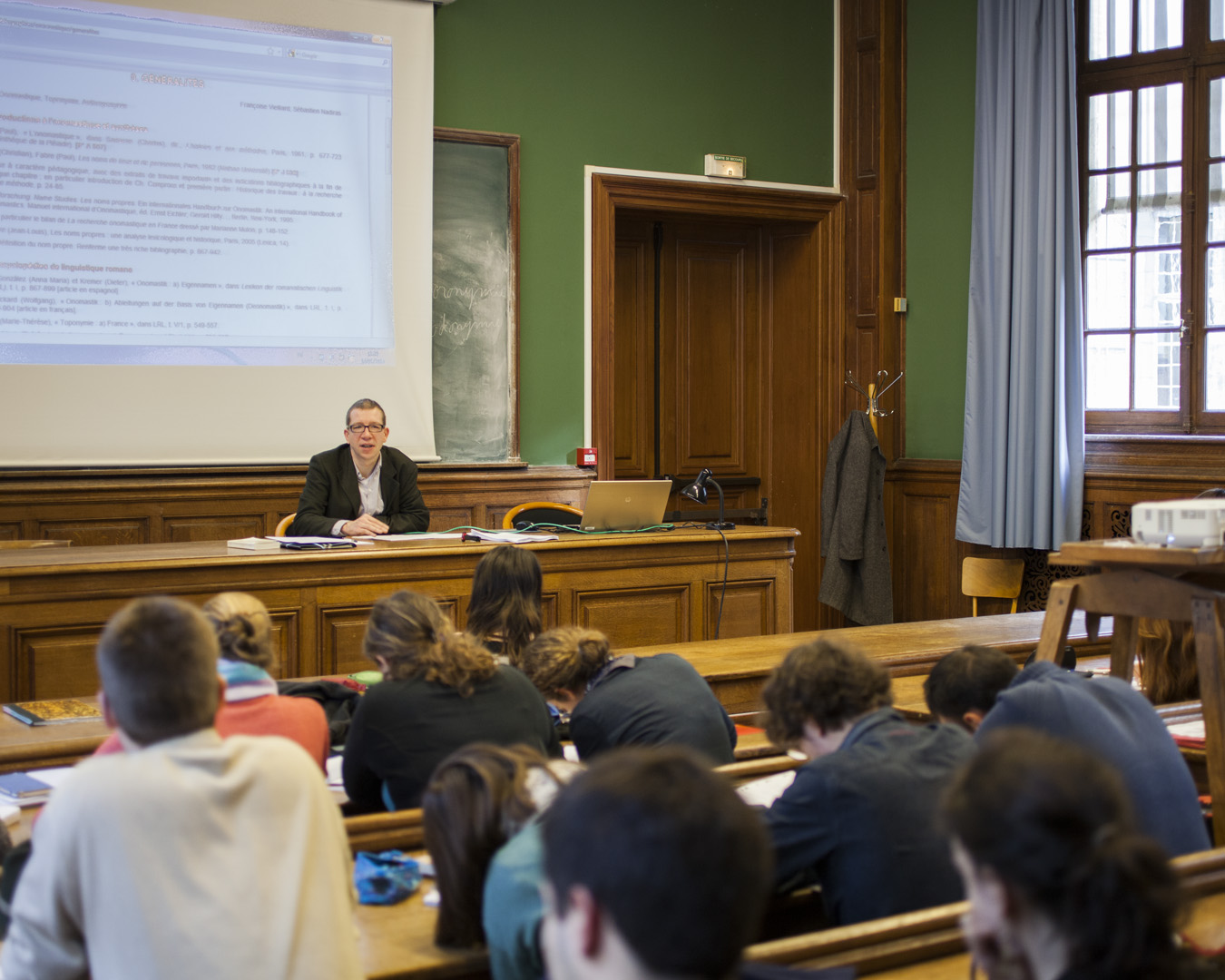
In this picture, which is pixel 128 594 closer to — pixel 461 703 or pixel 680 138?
pixel 461 703

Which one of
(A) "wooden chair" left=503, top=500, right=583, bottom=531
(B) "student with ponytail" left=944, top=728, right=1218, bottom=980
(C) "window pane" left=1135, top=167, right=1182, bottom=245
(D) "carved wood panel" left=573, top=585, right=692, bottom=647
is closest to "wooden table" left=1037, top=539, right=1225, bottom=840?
(B) "student with ponytail" left=944, top=728, right=1218, bottom=980

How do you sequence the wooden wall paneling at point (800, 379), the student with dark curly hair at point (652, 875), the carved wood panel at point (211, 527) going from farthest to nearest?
the wooden wall paneling at point (800, 379) → the carved wood panel at point (211, 527) → the student with dark curly hair at point (652, 875)

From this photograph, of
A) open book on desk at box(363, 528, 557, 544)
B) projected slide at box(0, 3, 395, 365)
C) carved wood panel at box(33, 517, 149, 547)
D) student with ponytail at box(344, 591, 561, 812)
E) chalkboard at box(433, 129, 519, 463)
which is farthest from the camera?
chalkboard at box(433, 129, 519, 463)

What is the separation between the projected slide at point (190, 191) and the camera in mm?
4984

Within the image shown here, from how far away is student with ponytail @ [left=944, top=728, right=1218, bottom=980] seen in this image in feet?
3.28

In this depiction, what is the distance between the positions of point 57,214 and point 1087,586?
4.39 m

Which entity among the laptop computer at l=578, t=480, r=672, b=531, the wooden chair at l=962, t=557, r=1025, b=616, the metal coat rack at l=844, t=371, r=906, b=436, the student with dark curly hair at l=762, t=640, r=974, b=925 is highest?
the metal coat rack at l=844, t=371, r=906, b=436

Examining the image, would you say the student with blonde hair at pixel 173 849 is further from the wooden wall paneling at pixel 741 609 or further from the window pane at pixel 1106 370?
the window pane at pixel 1106 370

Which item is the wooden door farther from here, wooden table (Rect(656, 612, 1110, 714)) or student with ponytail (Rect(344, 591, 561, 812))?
student with ponytail (Rect(344, 591, 561, 812))

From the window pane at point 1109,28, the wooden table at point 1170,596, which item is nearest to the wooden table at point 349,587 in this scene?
the wooden table at point 1170,596

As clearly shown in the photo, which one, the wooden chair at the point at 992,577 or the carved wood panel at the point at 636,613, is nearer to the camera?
the carved wood panel at the point at 636,613

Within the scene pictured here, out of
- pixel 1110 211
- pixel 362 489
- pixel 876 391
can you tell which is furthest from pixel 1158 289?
pixel 362 489

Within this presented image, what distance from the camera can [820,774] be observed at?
177 centimetres

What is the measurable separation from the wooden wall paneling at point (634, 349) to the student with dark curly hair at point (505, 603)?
357cm
